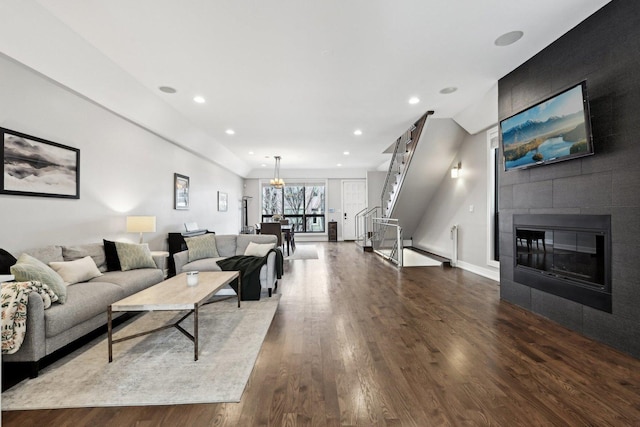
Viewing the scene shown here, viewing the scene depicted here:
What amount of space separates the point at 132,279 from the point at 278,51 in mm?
3107

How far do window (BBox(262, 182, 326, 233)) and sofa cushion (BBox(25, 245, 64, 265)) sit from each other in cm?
933

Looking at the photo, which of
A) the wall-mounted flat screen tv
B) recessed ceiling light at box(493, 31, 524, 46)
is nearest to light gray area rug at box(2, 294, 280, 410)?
the wall-mounted flat screen tv

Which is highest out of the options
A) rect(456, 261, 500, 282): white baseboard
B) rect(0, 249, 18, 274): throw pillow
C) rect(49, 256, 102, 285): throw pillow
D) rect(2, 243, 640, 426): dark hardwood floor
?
rect(0, 249, 18, 274): throw pillow

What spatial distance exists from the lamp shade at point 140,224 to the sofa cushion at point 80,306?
1.53m

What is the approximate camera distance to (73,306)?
2.55 m

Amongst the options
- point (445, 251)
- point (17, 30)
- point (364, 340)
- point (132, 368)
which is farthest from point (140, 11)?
point (445, 251)

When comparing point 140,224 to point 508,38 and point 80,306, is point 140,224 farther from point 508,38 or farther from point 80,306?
point 508,38

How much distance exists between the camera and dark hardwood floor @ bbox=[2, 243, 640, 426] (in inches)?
70.8

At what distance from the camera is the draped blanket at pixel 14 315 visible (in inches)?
83.0

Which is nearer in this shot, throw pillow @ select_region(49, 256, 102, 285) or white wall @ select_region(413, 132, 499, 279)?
throw pillow @ select_region(49, 256, 102, 285)

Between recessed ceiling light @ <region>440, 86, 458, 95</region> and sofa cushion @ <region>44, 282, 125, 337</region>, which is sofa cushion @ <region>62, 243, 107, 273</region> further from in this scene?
recessed ceiling light @ <region>440, 86, 458, 95</region>

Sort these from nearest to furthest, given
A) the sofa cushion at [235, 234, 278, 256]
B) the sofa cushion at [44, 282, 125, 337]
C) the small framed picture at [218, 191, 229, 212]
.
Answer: the sofa cushion at [44, 282, 125, 337] < the sofa cushion at [235, 234, 278, 256] < the small framed picture at [218, 191, 229, 212]

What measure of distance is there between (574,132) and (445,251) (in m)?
4.72

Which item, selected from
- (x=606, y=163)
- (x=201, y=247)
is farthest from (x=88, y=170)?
(x=606, y=163)
